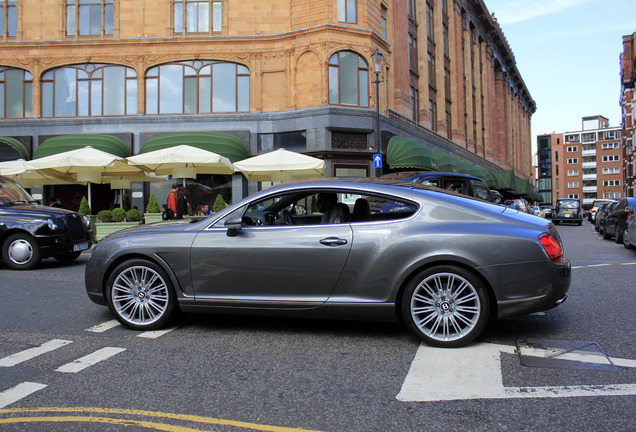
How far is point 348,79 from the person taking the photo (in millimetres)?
A: 24219

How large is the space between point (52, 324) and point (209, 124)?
68.2 feet

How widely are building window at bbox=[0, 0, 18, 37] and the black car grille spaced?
20.6 m

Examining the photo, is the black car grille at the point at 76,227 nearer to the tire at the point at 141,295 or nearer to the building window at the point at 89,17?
the tire at the point at 141,295

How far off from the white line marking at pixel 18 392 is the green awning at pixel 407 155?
2230 cm

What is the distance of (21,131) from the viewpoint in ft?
82.5

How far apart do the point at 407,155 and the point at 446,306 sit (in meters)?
21.4

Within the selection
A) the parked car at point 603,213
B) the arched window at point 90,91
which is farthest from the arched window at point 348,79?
the parked car at point 603,213

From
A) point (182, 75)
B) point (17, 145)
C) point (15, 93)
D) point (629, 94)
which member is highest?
point (629, 94)

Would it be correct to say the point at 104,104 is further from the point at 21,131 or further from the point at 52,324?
the point at 52,324

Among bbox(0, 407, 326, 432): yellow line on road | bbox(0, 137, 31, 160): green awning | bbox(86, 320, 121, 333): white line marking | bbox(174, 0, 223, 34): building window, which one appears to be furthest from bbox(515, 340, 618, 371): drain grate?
bbox(0, 137, 31, 160): green awning

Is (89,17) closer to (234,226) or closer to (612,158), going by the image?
(234,226)

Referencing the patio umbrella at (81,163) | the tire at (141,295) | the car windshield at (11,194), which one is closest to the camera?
the tire at (141,295)

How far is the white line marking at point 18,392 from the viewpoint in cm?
309

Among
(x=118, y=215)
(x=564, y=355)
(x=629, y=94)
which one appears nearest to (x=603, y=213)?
(x=118, y=215)
